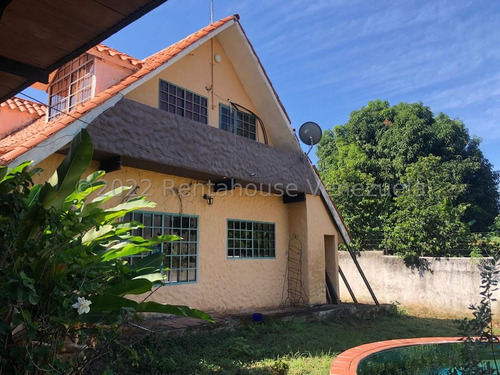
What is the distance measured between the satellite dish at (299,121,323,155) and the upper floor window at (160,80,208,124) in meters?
3.11

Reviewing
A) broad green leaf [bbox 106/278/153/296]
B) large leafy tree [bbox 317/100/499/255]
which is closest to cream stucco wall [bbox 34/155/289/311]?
broad green leaf [bbox 106/278/153/296]

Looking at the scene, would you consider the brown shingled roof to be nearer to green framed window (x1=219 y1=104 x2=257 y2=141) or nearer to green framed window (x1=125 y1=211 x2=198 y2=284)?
green framed window (x1=219 y1=104 x2=257 y2=141)

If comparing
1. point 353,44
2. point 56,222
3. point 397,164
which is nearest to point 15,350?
point 56,222

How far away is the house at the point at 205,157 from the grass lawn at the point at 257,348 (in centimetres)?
145

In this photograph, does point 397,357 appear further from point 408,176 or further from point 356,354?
point 408,176

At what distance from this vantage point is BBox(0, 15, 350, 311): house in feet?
23.4

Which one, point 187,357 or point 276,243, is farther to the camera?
point 276,243

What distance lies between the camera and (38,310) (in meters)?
3.21

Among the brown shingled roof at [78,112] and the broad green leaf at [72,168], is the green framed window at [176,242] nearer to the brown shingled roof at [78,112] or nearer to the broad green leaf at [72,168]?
the brown shingled roof at [78,112]

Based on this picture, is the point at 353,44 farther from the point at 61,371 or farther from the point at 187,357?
the point at 61,371

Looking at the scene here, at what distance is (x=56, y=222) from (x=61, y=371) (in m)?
1.29

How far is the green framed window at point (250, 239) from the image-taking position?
1024 centimetres

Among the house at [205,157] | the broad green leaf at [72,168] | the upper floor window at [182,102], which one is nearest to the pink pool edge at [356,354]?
the house at [205,157]

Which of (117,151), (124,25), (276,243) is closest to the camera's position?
(124,25)
